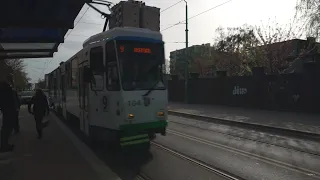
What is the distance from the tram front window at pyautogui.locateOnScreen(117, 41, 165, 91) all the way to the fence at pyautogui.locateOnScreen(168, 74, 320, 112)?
12.5 m

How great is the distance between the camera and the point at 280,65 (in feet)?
109

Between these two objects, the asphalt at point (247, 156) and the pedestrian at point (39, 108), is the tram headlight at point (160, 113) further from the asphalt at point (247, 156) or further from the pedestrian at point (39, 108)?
the pedestrian at point (39, 108)

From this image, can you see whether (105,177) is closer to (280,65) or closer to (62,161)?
(62,161)

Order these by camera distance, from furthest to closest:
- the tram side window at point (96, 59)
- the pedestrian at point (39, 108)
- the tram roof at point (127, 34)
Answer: the pedestrian at point (39, 108)
the tram side window at point (96, 59)
the tram roof at point (127, 34)

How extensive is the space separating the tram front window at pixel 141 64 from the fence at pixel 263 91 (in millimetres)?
12456

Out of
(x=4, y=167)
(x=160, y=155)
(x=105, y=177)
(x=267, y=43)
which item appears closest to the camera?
(x=105, y=177)

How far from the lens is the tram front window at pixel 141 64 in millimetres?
9250

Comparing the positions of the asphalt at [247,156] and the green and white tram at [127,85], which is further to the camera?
the green and white tram at [127,85]

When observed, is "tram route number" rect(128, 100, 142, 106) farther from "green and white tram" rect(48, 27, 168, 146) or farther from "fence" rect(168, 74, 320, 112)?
"fence" rect(168, 74, 320, 112)

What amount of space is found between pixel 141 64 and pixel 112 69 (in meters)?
0.78

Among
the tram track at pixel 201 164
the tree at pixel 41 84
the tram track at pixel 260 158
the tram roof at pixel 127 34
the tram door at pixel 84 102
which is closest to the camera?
the tram track at pixel 201 164

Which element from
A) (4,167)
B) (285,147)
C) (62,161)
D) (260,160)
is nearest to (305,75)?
(285,147)

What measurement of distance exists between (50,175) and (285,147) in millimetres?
6661

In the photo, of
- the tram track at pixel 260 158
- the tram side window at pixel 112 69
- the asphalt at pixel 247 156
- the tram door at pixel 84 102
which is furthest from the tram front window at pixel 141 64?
the tram track at pixel 260 158
